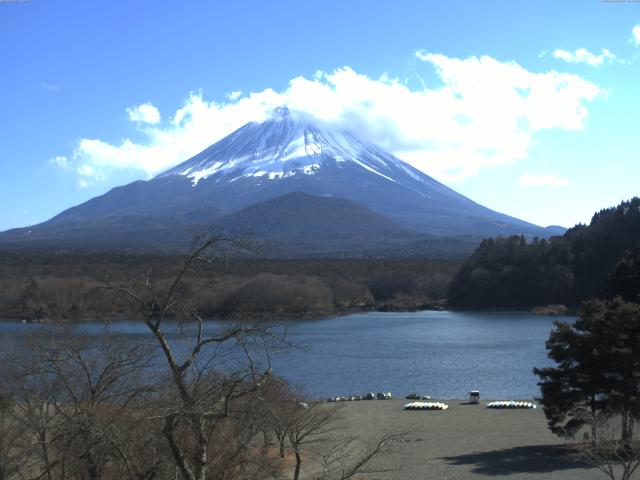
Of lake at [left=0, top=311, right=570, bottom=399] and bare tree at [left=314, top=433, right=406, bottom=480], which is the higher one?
bare tree at [left=314, top=433, right=406, bottom=480]

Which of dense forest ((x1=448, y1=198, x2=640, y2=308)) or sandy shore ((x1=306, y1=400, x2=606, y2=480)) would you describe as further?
dense forest ((x1=448, y1=198, x2=640, y2=308))

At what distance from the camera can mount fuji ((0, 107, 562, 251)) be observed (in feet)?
337

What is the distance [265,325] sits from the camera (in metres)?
5.32

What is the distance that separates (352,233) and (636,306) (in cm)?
9389

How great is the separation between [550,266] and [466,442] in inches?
1590

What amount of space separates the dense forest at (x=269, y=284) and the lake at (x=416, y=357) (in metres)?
5.87

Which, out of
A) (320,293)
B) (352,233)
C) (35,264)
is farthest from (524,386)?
(352,233)

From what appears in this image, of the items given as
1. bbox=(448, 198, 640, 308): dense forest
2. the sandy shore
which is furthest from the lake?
bbox=(448, 198, 640, 308): dense forest

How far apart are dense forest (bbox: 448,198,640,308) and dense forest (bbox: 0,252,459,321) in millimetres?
4822

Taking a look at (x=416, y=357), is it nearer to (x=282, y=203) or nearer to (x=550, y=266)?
(x=550, y=266)

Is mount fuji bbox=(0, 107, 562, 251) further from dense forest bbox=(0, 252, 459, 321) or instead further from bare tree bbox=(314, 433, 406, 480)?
bare tree bbox=(314, 433, 406, 480)

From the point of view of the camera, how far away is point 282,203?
113 m

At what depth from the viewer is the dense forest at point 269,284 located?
4475 cm

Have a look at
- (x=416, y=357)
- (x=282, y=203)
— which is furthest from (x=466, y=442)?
(x=282, y=203)
